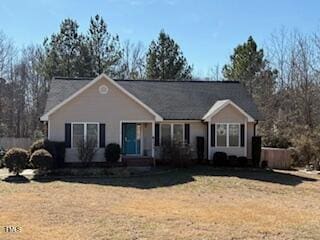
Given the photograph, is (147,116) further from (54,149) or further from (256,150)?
(256,150)

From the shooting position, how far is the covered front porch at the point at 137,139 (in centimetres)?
2800

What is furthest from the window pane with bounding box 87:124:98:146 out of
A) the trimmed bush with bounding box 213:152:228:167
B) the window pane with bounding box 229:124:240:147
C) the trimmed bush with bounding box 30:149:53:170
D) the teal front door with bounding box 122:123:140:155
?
the window pane with bounding box 229:124:240:147

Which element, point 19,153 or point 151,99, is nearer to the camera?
point 19,153

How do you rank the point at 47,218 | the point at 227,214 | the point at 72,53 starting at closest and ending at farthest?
the point at 47,218 < the point at 227,214 < the point at 72,53

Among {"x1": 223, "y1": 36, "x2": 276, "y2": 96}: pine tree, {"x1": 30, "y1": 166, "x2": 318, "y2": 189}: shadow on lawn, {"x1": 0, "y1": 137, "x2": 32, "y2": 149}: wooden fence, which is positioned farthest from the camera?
{"x1": 223, "y1": 36, "x2": 276, "y2": 96}: pine tree

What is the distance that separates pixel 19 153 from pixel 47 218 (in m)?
11.1

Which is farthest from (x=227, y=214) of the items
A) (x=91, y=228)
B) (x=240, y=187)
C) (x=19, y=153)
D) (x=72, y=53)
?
(x=72, y=53)

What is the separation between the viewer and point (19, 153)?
74.2 ft

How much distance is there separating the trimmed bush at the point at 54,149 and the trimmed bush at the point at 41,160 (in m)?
1.25

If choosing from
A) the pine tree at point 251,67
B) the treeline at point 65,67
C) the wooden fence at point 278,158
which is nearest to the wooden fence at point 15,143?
the treeline at point 65,67

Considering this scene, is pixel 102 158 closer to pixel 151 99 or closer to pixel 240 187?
pixel 151 99

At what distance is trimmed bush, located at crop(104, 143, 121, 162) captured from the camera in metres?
25.8

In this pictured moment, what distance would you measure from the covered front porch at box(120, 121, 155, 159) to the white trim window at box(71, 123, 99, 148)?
77.5 inches

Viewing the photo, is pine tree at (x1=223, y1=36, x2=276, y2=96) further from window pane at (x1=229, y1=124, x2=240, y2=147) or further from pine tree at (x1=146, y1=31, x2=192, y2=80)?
window pane at (x1=229, y1=124, x2=240, y2=147)
